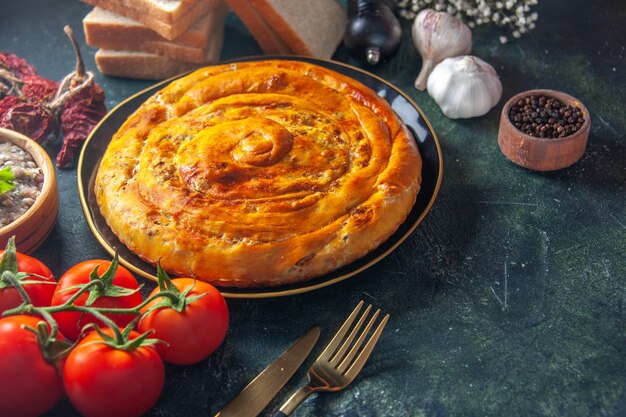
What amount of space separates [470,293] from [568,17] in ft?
7.87

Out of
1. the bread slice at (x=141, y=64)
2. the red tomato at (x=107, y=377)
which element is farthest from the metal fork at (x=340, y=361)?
the bread slice at (x=141, y=64)

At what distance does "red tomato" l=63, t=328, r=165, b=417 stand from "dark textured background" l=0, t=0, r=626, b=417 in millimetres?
285

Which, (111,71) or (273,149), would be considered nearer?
(273,149)

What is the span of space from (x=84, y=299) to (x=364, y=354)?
1.02 m

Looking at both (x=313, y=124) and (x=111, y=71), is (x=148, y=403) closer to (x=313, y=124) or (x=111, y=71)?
(x=313, y=124)

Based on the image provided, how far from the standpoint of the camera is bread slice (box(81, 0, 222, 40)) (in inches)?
149

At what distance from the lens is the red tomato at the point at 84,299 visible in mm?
2447

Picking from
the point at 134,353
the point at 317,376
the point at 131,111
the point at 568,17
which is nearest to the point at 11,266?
the point at 134,353

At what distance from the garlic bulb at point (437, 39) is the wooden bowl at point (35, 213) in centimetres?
207

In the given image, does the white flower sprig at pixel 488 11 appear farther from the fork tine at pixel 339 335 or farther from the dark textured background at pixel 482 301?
the fork tine at pixel 339 335

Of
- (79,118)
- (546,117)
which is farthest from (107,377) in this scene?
(546,117)

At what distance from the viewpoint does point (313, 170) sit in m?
2.96

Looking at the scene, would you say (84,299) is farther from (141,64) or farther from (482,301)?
(141,64)

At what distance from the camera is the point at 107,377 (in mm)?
2189
